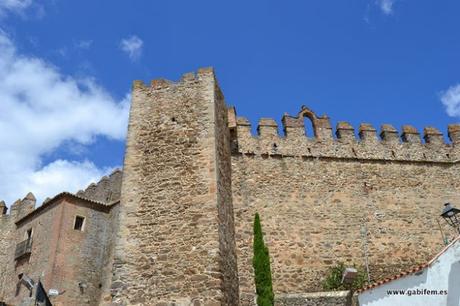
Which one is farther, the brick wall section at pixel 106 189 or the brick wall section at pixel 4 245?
the brick wall section at pixel 106 189

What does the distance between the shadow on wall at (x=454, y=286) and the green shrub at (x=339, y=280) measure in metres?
3.18

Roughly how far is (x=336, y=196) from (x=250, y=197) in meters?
2.73

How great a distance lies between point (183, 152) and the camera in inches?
479

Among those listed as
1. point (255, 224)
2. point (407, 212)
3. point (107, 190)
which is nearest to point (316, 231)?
point (255, 224)

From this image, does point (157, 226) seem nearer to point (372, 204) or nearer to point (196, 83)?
point (196, 83)

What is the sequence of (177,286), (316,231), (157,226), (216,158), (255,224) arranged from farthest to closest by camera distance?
1. (316,231)
2. (255,224)
3. (216,158)
4. (157,226)
5. (177,286)

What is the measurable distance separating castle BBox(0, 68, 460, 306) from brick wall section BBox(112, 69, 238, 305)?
0.03 metres

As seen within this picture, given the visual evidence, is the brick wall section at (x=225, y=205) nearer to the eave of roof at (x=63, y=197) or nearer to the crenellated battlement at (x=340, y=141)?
the crenellated battlement at (x=340, y=141)

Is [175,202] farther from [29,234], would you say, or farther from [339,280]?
[29,234]

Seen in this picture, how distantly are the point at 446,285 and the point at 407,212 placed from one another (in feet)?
16.6

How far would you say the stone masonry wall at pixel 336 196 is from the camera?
1379 cm

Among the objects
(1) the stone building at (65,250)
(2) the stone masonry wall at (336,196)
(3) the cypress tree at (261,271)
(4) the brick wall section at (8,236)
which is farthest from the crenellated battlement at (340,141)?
(4) the brick wall section at (8,236)

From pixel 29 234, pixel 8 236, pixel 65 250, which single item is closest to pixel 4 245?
pixel 8 236

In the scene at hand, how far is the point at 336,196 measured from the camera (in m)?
15.0
